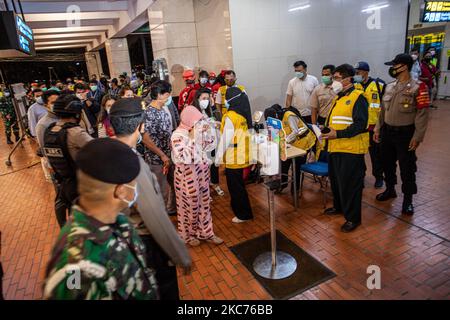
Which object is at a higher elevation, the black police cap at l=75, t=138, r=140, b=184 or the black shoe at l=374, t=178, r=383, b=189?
the black police cap at l=75, t=138, r=140, b=184

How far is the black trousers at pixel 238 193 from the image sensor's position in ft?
10.9

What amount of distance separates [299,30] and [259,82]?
55.8 inches

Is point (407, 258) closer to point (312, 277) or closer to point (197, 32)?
point (312, 277)

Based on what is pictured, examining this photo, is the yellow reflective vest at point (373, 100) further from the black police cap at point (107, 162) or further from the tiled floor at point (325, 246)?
the black police cap at point (107, 162)

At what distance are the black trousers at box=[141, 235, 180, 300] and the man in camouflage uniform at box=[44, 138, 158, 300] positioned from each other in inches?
15.0

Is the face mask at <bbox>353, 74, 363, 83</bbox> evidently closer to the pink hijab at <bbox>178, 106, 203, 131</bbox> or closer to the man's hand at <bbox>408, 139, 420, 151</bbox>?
the man's hand at <bbox>408, 139, 420, 151</bbox>

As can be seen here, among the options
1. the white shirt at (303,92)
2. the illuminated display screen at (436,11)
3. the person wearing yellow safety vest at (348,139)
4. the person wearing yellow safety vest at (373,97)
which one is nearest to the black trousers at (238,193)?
the person wearing yellow safety vest at (348,139)

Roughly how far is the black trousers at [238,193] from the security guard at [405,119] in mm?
1841

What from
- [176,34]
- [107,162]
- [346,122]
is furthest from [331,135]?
[176,34]

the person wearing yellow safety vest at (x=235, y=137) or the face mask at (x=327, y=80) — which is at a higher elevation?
the face mask at (x=327, y=80)

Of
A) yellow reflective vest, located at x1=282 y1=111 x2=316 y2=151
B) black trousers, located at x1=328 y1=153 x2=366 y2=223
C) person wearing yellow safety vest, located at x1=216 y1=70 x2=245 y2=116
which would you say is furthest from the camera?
person wearing yellow safety vest, located at x1=216 y1=70 x2=245 y2=116

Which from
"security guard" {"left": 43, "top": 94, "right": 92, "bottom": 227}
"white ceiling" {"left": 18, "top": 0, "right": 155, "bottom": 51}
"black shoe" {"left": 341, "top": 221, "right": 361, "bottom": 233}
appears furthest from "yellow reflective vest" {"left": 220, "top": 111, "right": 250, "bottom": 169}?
"white ceiling" {"left": 18, "top": 0, "right": 155, "bottom": 51}

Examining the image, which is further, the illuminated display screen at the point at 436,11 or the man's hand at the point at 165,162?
the illuminated display screen at the point at 436,11

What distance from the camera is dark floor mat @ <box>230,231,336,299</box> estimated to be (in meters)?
2.45
